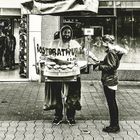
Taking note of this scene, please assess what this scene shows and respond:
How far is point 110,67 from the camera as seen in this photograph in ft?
27.4

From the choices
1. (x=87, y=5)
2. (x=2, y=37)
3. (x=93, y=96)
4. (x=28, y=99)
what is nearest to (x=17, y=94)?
(x=28, y=99)

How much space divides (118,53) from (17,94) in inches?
184

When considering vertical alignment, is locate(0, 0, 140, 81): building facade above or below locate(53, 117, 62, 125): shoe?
above

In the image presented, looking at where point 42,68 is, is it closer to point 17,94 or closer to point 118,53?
point 118,53

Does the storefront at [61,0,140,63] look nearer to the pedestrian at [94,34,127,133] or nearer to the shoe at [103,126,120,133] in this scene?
the pedestrian at [94,34,127,133]

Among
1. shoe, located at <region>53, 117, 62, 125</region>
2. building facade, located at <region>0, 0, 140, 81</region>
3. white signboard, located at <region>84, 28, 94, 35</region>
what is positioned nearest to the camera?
shoe, located at <region>53, 117, 62, 125</region>

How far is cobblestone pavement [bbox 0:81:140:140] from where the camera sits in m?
8.26

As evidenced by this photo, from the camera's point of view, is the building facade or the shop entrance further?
the shop entrance

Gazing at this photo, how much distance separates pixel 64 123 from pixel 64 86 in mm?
781

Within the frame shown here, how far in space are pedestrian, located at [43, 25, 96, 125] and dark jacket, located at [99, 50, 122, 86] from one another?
57cm

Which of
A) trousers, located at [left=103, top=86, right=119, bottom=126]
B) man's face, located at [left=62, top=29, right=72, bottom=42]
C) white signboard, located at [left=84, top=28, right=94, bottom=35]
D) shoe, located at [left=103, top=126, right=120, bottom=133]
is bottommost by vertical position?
shoe, located at [left=103, top=126, right=120, bottom=133]

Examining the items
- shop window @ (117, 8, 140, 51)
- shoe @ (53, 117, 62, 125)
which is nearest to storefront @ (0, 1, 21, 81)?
shop window @ (117, 8, 140, 51)

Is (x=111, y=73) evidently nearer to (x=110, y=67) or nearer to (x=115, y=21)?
(x=110, y=67)

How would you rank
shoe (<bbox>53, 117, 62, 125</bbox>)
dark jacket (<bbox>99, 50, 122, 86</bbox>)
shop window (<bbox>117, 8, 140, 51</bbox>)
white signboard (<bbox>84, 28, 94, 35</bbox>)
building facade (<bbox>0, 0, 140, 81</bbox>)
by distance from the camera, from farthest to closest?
shop window (<bbox>117, 8, 140, 51</bbox>), white signboard (<bbox>84, 28, 94, 35</bbox>), building facade (<bbox>0, 0, 140, 81</bbox>), shoe (<bbox>53, 117, 62, 125</bbox>), dark jacket (<bbox>99, 50, 122, 86</bbox>)
